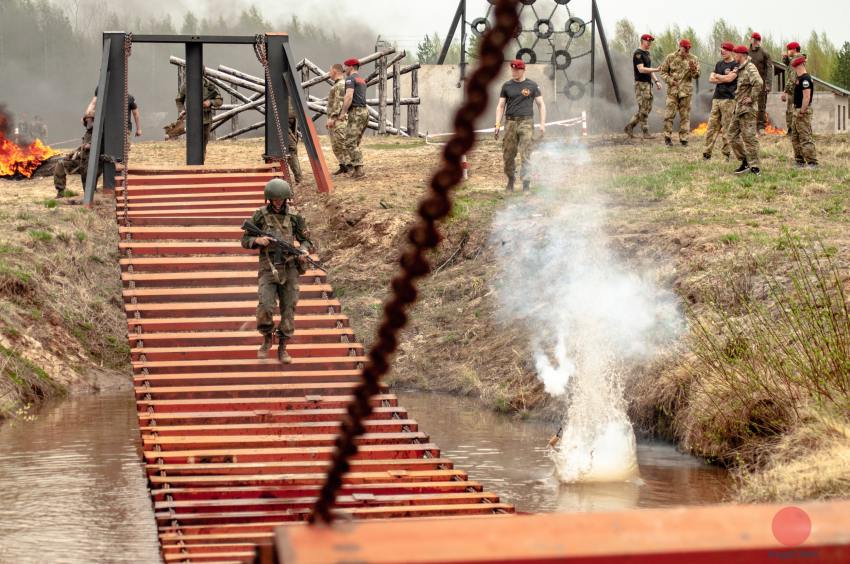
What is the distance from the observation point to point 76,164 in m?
19.7

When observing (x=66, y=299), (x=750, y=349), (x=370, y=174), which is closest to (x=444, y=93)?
(x=370, y=174)

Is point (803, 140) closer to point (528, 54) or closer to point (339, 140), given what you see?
point (339, 140)

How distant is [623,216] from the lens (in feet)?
56.4

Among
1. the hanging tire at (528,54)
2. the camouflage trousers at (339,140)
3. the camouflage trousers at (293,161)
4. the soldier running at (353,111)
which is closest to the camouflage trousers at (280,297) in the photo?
the soldier running at (353,111)

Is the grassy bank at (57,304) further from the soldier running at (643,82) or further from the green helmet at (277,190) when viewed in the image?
the soldier running at (643,82)

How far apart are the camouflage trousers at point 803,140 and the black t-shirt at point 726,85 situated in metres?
1.00

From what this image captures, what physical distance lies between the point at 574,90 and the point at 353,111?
10.9 meters

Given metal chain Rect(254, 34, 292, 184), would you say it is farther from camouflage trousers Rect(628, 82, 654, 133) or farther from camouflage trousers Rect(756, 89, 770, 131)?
camouflage trousers Rect(756, 89, 770, 131)

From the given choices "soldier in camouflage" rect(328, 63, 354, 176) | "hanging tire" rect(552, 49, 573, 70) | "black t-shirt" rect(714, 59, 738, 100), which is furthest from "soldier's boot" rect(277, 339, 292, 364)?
"hanging tire" rect(552, 49, 573, 70)

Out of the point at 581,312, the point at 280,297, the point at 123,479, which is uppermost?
the point at 280,297

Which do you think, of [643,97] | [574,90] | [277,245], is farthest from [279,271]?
[574,90]

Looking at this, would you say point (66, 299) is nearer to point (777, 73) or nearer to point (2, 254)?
point (2, 254)

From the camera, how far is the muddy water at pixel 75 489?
9305mm

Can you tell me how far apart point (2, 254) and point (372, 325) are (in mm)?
4671
